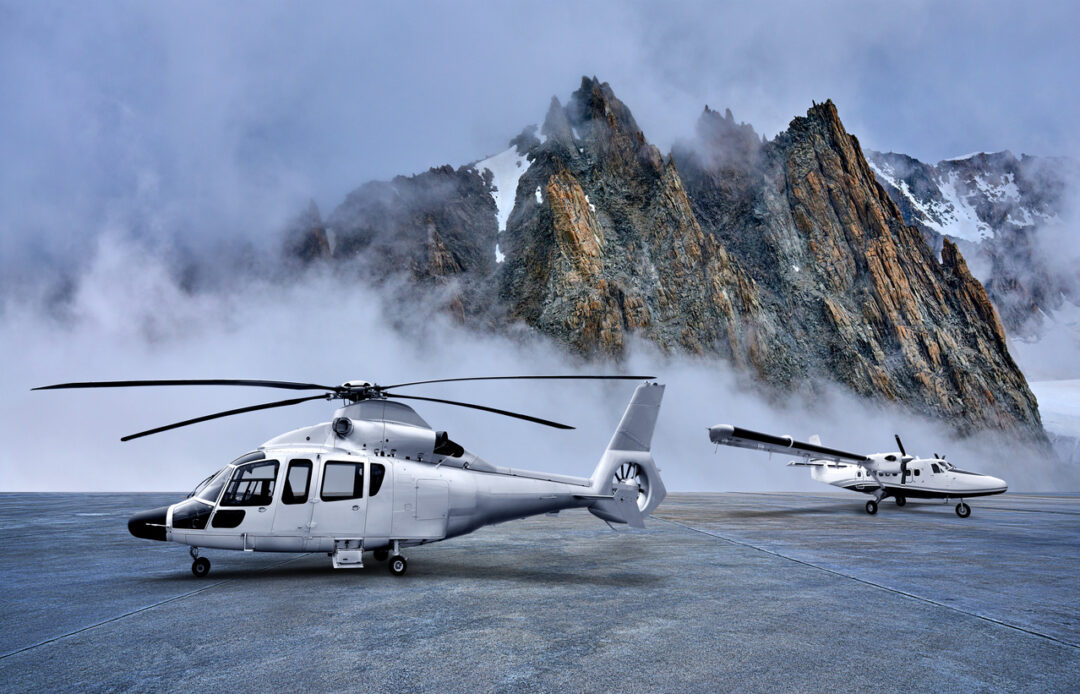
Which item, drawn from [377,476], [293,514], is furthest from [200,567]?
[377,476]

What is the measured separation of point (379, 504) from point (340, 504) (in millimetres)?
665

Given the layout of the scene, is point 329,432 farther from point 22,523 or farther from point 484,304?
point 484,304

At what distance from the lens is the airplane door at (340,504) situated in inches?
402

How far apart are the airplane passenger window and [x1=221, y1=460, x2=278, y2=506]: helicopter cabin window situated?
65.1 inches

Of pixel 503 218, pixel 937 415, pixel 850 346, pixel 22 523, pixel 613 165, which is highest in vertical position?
pixel 613 165

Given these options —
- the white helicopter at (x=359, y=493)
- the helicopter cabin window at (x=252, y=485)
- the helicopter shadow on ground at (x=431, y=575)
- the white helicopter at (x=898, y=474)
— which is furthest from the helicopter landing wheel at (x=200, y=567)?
the white helicopter at (x=898, y=474)

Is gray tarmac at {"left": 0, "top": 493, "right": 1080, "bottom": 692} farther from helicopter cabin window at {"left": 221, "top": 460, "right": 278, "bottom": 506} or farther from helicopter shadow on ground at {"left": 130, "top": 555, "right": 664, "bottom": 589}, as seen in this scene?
helicopter cabin window at {"left": 221, "top": 460, "right": 278, "bottom": 506}

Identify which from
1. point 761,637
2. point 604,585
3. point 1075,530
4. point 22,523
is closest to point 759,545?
point 604,585

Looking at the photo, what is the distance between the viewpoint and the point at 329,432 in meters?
10.9

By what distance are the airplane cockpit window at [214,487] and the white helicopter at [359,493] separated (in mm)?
18

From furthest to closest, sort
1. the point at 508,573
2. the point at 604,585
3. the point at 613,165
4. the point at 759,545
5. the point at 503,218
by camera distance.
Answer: the point at 503,218, the point at 613,165, the point at 759,545, the point at 508,573, the point at 604,585

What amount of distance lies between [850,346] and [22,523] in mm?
80303

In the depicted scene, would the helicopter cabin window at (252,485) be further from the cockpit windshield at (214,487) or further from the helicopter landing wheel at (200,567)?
the helicopter landing wheel at (200,567)

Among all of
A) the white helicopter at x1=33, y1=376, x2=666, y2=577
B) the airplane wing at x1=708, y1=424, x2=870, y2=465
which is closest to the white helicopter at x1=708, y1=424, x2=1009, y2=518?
the airplane wing at x1=708, y1=424, x2=870, y2=465
